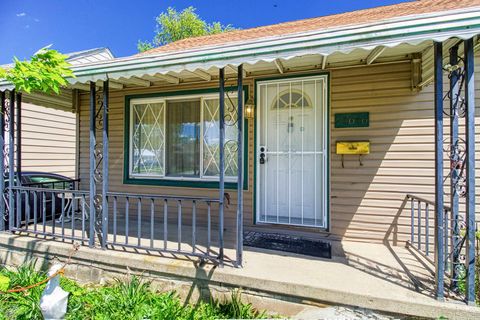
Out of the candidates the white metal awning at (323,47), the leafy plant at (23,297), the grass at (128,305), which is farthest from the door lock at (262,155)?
the leafy plant at (23,297)

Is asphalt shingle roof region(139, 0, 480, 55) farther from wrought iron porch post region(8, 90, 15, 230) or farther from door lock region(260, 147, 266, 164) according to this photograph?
wrought iron porch post region(8, 90, 15, 230)

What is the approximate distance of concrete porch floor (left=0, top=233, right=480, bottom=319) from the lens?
220 centimetres

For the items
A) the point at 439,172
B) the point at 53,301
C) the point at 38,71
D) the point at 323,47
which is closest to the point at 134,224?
the point at 53,301

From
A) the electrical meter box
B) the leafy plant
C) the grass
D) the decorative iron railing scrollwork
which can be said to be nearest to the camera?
the decorative iron railing scrollwork

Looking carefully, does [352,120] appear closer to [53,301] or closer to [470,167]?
[470,167]

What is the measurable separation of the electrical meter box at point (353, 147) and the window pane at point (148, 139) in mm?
2925

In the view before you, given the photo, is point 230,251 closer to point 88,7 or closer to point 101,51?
point 101,51

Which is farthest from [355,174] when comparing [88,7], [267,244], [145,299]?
[88,7]

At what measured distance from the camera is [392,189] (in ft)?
11.4

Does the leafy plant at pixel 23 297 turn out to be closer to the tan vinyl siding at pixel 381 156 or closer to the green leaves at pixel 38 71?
the green leaves at pixel 38 71

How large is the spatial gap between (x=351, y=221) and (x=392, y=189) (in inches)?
26.4

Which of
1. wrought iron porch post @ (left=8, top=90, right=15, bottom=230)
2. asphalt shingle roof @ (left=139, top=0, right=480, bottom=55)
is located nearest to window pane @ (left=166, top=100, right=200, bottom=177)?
asphalt shingle roof @ (left=139, top=0, right=480, bottom=55)

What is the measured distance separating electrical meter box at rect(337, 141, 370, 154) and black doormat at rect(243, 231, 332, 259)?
1245 mm

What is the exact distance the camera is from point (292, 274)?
2559 millimetres
